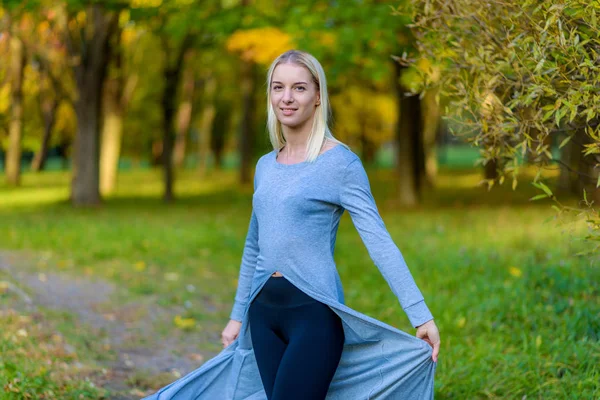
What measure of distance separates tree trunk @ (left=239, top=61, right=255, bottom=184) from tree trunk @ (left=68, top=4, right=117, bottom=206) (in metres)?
7.92

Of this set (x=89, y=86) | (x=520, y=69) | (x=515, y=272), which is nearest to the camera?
(x=520, y=69)

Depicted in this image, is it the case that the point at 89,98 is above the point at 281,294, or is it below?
above

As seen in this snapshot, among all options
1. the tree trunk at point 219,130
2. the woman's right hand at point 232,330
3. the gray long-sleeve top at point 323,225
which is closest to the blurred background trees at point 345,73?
the gray long-sleeve top at point 323,225

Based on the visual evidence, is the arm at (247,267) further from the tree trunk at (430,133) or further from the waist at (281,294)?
the tree trunk at (430,133)

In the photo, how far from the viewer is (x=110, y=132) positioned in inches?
926

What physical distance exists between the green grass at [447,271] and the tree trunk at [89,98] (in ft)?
2.45

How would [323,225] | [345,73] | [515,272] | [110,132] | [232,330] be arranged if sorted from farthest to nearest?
[110,132], [345,73], [515,272], [232,330], [323,225]

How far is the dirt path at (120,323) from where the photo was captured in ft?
18.1

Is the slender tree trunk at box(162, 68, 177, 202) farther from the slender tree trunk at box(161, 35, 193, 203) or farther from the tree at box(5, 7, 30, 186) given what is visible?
the tree at box(5, 7, 30, 186)

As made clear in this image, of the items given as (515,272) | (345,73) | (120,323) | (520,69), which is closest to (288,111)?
(520,69)

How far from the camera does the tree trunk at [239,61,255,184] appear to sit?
2572 cm

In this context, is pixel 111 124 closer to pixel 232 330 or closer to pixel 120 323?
pixel 120 323

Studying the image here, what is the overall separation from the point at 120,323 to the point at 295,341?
4.43m

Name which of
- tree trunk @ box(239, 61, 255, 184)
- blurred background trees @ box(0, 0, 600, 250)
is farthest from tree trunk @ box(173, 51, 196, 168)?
tree trunk @ box(239, 61, 255, 184)
